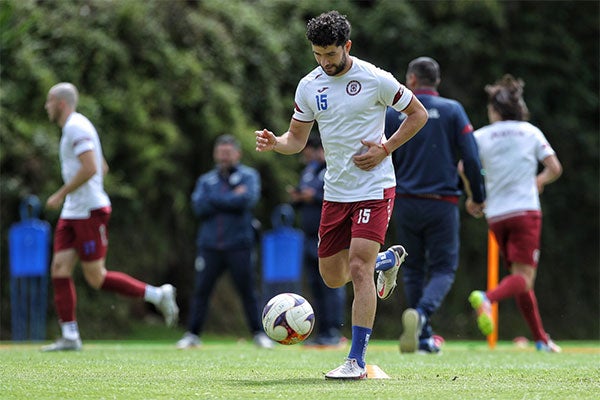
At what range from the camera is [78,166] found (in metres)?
10.0

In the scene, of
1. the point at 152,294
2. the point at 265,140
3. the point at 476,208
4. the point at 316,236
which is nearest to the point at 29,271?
the point at 152,294

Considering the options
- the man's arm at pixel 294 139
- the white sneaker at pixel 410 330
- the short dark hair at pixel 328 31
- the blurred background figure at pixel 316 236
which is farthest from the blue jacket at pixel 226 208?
the short dark hair at pixel 328 31

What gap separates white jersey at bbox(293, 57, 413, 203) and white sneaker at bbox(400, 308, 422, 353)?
94.0 inches

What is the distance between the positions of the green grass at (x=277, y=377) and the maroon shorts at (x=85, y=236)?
1.14 meters

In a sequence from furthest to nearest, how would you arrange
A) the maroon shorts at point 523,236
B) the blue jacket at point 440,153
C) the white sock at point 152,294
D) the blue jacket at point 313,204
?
the blue jacket at point 313,204, the white sock at point 152,294, the maroon shorts at point 523,236, the blue jacket at point 440,153

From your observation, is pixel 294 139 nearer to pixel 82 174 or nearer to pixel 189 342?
pixel 82 174

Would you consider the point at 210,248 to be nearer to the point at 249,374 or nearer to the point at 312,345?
the point at 312,345

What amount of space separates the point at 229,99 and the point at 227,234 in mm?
4489

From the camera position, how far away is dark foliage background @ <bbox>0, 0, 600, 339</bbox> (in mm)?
15031

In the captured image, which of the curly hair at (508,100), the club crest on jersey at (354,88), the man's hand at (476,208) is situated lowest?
the man's hand at (476,208)

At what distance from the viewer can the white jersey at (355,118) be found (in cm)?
677

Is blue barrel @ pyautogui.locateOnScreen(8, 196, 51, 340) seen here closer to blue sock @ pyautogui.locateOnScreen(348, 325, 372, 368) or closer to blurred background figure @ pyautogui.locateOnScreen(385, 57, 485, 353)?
blurred background figure @ pyautogui.locateOnScreen(385, 57, 485, 353)

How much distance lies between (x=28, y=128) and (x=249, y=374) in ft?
28.5

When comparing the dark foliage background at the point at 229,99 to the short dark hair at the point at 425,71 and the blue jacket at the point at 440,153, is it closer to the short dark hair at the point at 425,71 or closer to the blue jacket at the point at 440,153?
the short dark hair at the point at 425,71
